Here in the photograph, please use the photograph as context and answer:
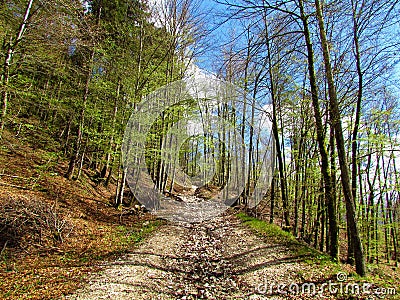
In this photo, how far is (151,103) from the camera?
11719mm

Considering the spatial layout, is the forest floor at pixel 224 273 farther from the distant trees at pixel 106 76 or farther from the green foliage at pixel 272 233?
the distant trees at pixel 106 76

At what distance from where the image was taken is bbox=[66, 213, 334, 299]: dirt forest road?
4199 millimetres

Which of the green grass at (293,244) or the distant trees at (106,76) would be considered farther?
the distant trees at (106,76)

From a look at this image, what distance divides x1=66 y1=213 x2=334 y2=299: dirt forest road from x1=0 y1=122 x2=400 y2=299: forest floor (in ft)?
0.07

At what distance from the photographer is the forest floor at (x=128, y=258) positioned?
4.21 meters

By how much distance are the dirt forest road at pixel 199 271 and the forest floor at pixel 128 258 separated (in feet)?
0.07

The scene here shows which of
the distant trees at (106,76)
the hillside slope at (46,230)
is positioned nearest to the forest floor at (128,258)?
the hillside slope at (46,230)

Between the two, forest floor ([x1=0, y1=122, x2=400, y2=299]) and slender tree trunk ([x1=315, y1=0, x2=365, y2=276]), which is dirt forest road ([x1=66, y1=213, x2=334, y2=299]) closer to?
forest floor ([x1=0, y1=122, x2=400, y2=299])

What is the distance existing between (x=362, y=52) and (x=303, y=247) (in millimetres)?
6422

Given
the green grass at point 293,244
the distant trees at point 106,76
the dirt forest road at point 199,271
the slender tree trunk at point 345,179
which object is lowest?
the dirt forest road at point 199,271

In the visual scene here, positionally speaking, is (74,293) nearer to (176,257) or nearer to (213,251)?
(176,257)

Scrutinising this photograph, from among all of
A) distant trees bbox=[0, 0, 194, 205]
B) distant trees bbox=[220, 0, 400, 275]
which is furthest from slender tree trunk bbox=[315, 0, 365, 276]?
distant trees bbox=[0, 0, 194, 205]

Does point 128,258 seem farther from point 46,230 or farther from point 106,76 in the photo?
point 106,76

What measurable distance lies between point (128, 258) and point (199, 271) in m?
1.85
